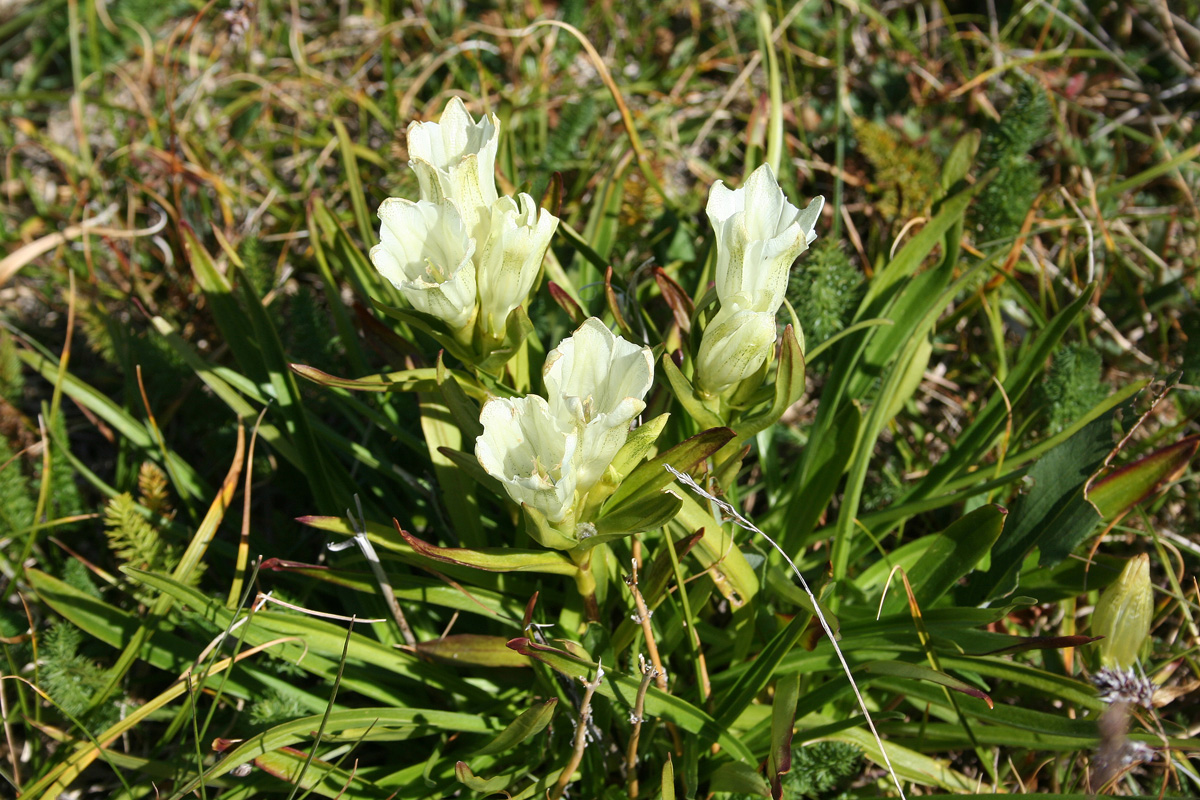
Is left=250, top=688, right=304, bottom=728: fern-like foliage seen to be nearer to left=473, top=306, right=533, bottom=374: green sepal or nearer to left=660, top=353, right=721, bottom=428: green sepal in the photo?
left=473, top=306, right=533, bottom=374: green sepal

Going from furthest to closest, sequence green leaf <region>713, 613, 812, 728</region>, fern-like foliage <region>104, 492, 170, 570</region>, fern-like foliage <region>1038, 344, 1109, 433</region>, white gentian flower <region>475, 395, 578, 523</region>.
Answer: fern-like foliage <region>1038, 344, 1109, 433</region> → fern-like foliage <region>104, 492, 170, 570</region> → green leaf <region>713, 613, 812, 728</region> → white gentian flower <region>475, 395, 578, 523</region>

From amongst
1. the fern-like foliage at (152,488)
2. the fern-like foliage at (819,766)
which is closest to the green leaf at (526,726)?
the fern-like foliage at (819,766)

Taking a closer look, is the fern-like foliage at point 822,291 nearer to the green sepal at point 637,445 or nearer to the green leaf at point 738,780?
the green sepal at point 637,445

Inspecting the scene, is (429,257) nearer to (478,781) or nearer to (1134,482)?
(478,781)

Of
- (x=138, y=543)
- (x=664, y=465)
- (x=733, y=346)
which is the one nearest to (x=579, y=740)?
(x=664, y=465)

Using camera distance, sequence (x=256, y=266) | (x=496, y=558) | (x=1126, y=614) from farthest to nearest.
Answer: (x=256, y=266), (x=1126, y=614), (x=496, y=558)

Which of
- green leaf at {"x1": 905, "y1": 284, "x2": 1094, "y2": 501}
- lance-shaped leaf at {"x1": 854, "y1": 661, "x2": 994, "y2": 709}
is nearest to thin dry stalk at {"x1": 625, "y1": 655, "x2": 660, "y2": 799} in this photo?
lance-shaped leaf at {"x1": 854, "y1": 661, "x2": 994, "y2": 709}

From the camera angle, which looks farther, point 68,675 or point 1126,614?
point 68,675
